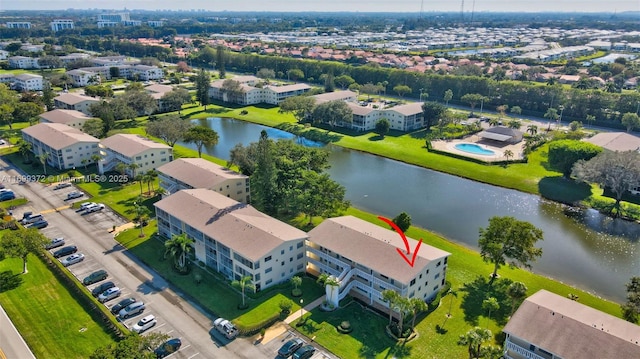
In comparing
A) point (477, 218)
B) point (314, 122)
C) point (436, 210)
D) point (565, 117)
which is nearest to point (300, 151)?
point (436, 210)

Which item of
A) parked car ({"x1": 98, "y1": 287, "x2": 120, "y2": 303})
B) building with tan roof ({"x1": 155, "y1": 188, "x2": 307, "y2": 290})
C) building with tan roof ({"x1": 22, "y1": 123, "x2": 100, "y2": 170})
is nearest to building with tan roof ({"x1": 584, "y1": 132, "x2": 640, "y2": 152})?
building with tan roof ({"x1": 155, "y1": 188, "x2": 307, "y2": 290})

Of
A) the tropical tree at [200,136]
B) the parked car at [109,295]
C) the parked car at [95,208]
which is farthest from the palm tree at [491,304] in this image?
the tropical tree at [200,136]

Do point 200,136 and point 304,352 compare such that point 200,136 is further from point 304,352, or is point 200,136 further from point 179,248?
point 304,352

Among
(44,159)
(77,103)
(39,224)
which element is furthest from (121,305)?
(77,103)

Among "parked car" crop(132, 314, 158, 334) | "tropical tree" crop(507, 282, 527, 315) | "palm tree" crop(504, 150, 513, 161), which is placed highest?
"palm tree" crop(504, 150, 513, 161)

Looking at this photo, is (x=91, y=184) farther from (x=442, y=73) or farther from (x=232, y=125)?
(x=442, y=73)

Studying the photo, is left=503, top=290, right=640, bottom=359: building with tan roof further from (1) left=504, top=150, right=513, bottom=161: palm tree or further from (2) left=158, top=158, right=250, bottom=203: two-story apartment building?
(1) left=504, top=150, right=513, bottom=161: palm tree

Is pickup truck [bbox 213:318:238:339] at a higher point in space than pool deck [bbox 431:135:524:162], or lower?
lower
